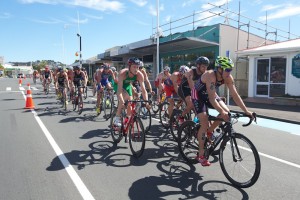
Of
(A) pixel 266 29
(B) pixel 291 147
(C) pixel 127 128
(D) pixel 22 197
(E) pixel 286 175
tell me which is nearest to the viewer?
(D) pixel 22 197

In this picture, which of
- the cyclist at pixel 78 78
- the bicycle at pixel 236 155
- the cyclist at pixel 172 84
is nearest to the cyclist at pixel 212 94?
the bicycle at pixel 236 155

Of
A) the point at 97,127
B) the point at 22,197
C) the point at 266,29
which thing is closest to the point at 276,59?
the point at 266,29

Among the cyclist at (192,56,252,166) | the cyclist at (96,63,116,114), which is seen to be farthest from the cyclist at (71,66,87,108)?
the cyclist at (192,56,252,166)

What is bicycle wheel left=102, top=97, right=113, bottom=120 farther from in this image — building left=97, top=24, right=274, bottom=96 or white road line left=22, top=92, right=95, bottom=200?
building left=97, top=24, right=274, bottom=96

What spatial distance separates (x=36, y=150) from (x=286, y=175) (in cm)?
498

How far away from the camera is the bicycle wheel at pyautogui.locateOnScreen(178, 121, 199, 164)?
5.25 metres

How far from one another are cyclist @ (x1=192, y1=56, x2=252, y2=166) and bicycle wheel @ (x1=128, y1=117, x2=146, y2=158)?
1200mm

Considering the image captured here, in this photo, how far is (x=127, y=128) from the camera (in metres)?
5.97

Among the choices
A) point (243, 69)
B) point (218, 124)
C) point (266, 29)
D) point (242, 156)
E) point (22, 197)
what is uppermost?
point (266, 29)

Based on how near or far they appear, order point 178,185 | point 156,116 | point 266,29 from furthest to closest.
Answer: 1. point 266,29
2. point 156,116
3. point 178,185

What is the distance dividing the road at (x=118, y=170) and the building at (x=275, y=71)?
8.52 metres

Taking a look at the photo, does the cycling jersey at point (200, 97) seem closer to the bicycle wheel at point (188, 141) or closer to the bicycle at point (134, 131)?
the bicycle wheel at point (188, 141)

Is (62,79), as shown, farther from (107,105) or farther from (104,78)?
(107,105)

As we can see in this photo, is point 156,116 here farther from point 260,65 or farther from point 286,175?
point 260,65
